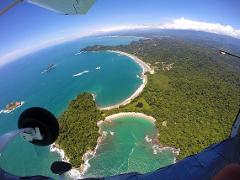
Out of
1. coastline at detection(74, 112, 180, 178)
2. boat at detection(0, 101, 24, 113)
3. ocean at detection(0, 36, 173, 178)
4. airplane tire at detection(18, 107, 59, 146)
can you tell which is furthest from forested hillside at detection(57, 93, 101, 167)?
airplane tire at detection(18, 107, 59, 146)

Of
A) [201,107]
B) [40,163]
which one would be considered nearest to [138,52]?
[201,107]

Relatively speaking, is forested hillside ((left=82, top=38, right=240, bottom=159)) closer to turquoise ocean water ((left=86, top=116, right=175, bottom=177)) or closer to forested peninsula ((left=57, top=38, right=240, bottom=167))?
forested peninsula ((left=57, top=38, right=240, bottom=167))

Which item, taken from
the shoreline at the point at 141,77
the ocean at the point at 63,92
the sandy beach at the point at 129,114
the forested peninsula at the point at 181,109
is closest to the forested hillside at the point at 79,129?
the forested peninsula at the point at 181,109

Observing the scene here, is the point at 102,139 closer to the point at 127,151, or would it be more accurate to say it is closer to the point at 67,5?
the point at 127,151

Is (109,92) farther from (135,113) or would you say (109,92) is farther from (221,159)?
(221,159)

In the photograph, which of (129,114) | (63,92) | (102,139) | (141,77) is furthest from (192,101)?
(63,92)
